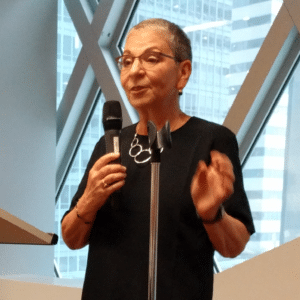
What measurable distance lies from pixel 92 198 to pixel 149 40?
1.82 feet

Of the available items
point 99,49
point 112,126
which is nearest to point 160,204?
point 112,126

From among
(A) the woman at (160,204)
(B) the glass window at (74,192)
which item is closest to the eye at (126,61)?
(A) the woman at (160,204)

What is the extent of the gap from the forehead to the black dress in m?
0.30

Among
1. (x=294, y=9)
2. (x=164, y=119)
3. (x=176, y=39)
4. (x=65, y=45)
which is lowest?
(x=164, y=119)

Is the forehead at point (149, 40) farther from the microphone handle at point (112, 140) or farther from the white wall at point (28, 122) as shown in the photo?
the white wall at point (28, 122)

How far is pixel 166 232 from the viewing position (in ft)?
5.27

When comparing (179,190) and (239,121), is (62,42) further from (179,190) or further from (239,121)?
(179,190)

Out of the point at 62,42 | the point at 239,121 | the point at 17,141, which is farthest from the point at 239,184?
the point at 62,42

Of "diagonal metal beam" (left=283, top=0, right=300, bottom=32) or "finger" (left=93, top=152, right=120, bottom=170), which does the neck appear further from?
"diagonal metal beam" (left=283, top=0, right=300, bottom=32)

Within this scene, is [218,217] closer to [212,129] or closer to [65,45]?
[212,129]

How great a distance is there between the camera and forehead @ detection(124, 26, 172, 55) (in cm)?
173

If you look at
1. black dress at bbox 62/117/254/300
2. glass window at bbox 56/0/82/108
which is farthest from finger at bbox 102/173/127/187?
glass window at bbox 56/0/82/108

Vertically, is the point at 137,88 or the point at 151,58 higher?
the point at 151,58

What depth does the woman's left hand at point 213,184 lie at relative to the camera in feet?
4.47
